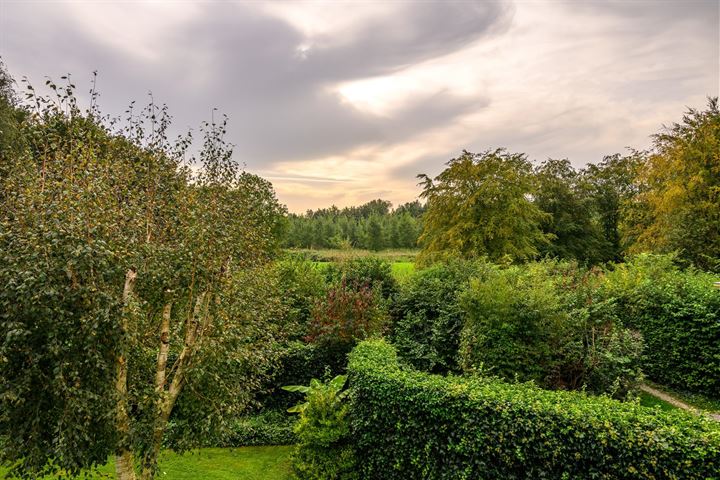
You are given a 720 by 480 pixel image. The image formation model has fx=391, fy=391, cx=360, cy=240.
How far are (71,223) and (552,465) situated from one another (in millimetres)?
7086

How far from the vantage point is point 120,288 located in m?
5.05

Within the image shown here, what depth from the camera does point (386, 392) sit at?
7238 mm

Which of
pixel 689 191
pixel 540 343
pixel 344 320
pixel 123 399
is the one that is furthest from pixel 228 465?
A: pixel 689 191

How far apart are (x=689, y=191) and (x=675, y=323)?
1230cm

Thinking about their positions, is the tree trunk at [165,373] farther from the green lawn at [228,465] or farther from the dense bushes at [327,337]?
the dense bushes at [327,337]

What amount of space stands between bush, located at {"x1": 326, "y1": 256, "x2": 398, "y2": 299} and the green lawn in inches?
296

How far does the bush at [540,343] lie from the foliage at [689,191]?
1241 cm

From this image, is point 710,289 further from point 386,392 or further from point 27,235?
point 27,235

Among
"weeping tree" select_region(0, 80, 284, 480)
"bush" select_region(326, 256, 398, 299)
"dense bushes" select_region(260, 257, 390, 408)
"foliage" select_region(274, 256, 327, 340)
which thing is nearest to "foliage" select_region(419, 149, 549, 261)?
"bush" select_region(326, 256, 398, 299)

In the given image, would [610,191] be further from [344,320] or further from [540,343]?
[344,320]

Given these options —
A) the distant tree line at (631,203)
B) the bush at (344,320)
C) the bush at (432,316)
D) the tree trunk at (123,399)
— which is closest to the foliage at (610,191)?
the distant tree line at (631,203)

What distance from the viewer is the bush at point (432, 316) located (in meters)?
11.3

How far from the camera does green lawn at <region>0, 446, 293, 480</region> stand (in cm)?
805

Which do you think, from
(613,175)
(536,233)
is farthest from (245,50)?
(613,175)
